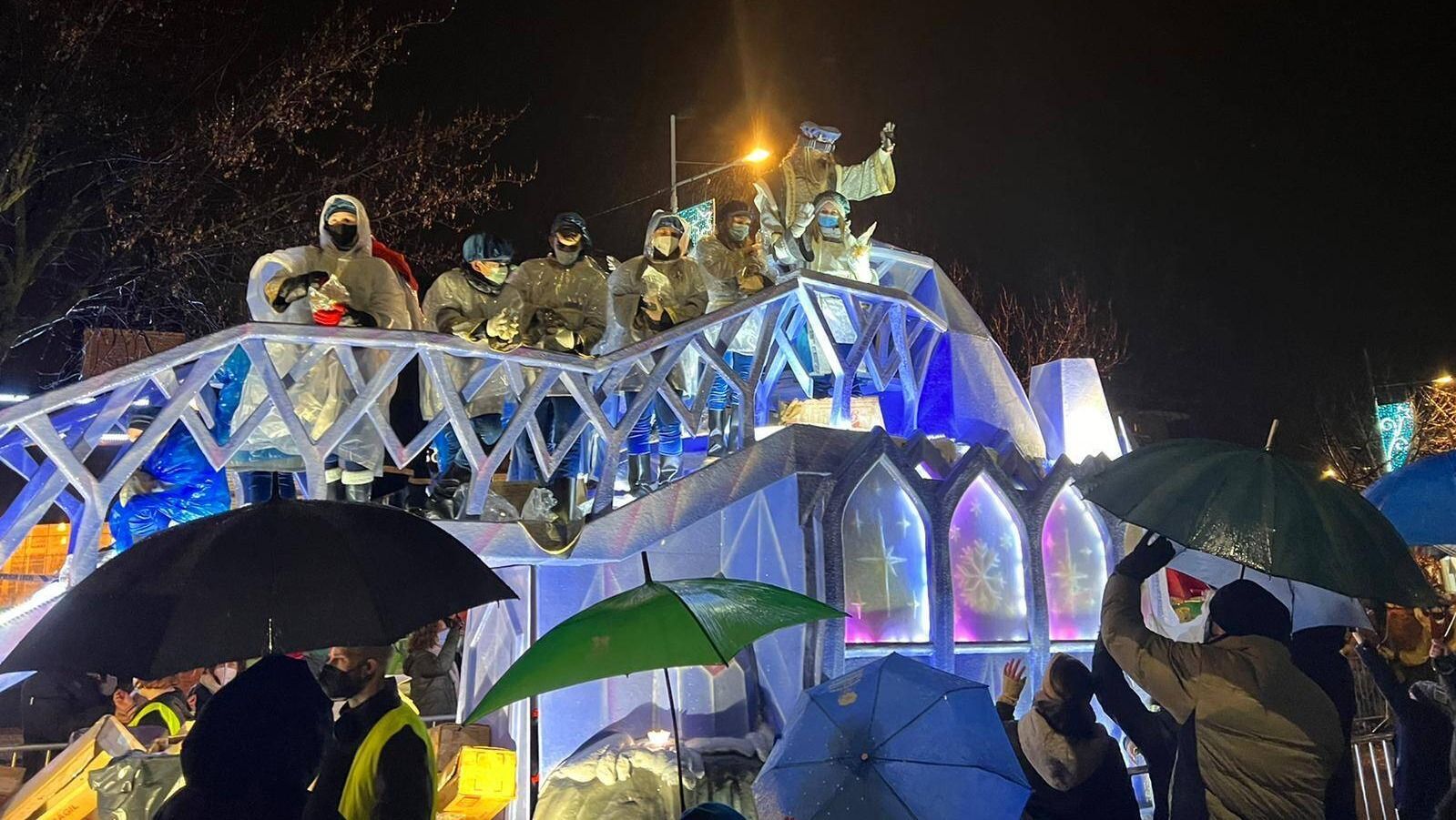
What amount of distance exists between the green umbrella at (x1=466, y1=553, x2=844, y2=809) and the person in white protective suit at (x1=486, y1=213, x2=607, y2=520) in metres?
3.90

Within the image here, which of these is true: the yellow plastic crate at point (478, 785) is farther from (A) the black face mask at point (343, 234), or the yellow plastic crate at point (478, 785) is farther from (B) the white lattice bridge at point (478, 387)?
(A) the black face mask at point (343, 234)

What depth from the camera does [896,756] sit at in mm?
4379

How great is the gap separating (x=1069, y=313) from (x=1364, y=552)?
→ 91.0 feet

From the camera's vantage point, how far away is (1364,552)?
416 centimetres

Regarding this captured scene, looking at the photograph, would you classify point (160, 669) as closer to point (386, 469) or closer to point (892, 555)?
point (386, 469)

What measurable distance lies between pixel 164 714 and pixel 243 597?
14.6 feet

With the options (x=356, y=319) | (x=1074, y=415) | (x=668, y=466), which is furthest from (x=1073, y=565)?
(x=356, y=319)

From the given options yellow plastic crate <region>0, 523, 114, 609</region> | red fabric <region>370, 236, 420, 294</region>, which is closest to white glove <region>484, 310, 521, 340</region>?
red fabric <region>370, 236, 420, 294</region>

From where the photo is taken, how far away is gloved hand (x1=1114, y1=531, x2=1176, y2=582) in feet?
14.5

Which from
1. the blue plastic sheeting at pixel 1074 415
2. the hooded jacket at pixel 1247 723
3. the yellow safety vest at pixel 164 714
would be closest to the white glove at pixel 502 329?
the yellow safety vest at pixel 164 714

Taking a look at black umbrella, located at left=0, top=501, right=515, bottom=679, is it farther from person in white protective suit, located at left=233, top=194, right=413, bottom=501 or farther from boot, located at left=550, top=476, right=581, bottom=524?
boot, located at left=550, top=476, right=581, bottom=524

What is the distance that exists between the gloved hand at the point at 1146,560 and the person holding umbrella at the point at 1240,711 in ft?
0.69

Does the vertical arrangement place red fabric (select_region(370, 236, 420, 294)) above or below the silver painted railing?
above

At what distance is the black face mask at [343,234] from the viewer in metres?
7.80
